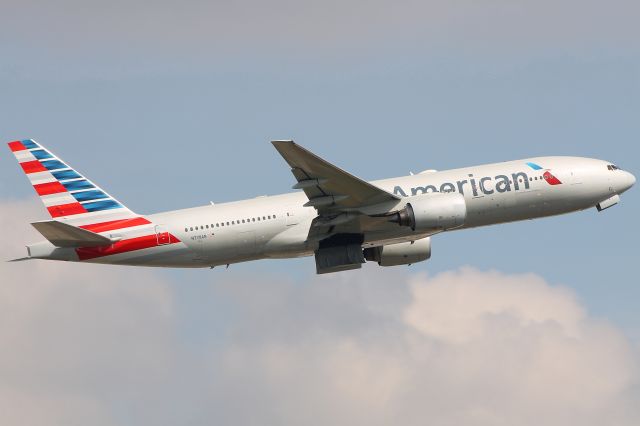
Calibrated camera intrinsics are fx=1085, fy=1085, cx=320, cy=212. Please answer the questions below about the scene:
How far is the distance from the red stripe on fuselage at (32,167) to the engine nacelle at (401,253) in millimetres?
19553

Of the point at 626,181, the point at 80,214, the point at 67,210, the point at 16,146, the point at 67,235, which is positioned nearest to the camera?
the point at 67,235

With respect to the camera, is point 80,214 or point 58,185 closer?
point 80,214

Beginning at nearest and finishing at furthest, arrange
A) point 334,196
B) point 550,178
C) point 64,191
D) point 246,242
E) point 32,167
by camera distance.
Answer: point 334,196 < point 246,242 < point 550,178 < point 64,191 < point 32,167

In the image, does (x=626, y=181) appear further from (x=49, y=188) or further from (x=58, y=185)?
(x=49, y=188)

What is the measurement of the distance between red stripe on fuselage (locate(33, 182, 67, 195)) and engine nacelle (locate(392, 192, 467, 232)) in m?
19.1

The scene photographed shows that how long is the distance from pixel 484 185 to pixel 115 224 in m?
20.4

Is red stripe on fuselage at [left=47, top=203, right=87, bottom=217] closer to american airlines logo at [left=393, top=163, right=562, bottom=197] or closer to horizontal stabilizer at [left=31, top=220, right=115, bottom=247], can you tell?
horizontal stabilizer at [left=31, top=220, right=115, bottom=247]

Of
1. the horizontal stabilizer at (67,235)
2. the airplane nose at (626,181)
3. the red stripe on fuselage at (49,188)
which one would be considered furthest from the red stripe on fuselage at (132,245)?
the airplane nose at (626,181)

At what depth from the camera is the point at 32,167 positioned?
2448 inches

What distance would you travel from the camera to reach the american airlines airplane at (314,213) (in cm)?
5750

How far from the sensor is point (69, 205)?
60.7m

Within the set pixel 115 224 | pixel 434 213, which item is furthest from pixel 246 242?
pixel 434 213

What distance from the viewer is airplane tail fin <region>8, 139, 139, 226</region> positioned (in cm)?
6031

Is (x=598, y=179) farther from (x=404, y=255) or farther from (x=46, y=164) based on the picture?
(x=46, y=164)
